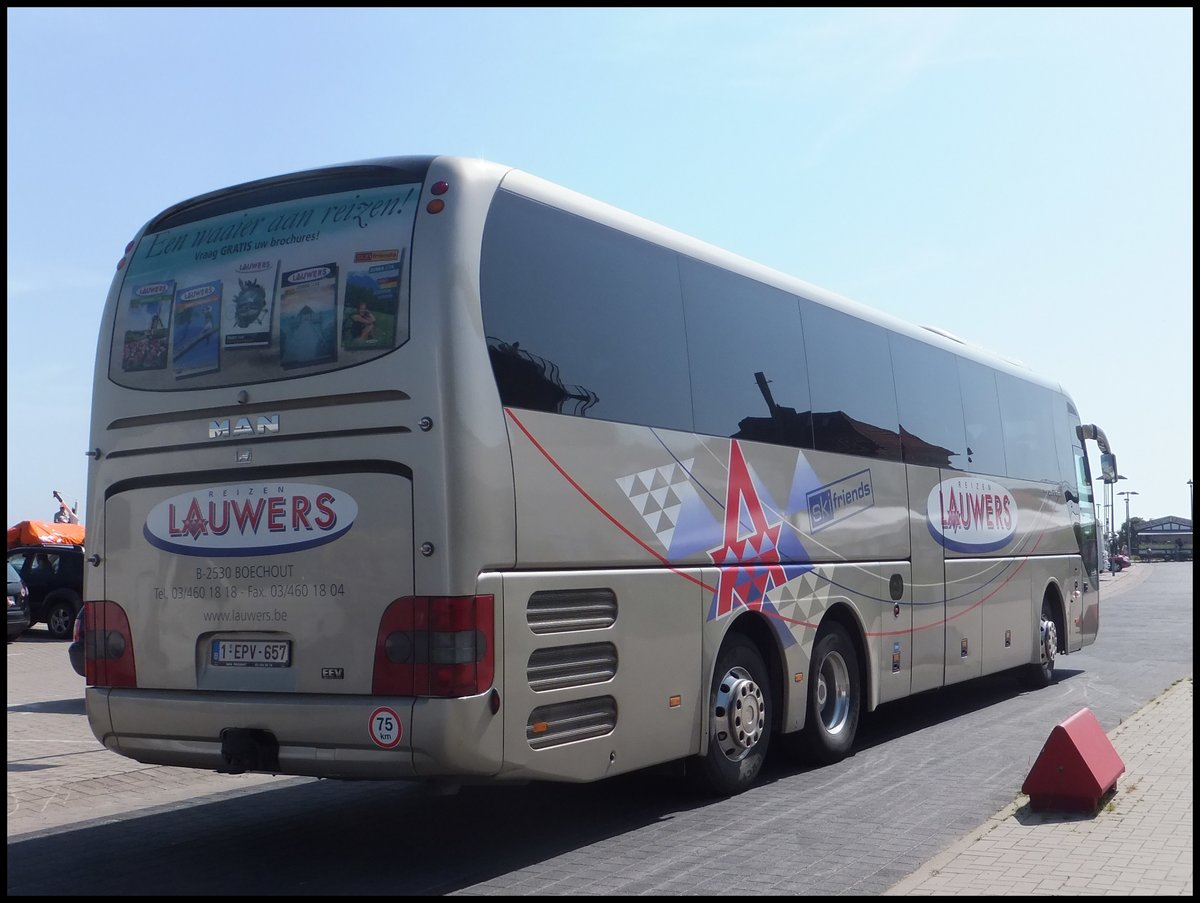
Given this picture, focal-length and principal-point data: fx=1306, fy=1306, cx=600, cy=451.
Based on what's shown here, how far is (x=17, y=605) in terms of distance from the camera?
23.1 meters

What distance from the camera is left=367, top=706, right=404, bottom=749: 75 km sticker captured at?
6398 mm

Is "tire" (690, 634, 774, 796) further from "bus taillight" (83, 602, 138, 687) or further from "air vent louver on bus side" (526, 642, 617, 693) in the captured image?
"bus taillight" (83, 602, 138, 687)

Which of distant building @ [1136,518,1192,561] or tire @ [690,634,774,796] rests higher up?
distant building @ [1136,518,1192,561]

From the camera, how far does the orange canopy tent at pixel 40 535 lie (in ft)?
89.8

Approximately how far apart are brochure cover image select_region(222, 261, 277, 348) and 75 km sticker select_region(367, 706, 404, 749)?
2.11 meters

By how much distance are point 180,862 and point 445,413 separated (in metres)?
2.95

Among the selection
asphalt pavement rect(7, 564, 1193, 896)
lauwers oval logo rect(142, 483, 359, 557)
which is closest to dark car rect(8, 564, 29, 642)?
asphalt pavement rect(7, 564, 1193, 896)

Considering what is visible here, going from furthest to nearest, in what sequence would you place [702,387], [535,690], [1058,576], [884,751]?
[1058,576] → [884,751] → [702,387] → [535,690]

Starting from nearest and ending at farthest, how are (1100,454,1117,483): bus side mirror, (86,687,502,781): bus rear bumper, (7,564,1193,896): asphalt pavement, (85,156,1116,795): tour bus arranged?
1. (7,564,1193,896): asphalt pavement
2. (86,687,502,781): bus rear bumper
3. (85,156,1116,795): tour bus
4. (1100,454,1117,483): bus side mirror

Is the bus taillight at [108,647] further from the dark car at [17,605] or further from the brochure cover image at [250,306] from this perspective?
the dark car at [17,605]

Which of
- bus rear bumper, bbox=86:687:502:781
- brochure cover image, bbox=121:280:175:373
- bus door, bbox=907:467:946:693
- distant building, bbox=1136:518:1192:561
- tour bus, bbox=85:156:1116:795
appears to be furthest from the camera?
distant building, bbox=1136:518:1192:561

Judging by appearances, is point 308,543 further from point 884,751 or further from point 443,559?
point 884,751

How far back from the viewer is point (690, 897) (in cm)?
611

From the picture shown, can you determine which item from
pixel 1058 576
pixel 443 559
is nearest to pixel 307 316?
pixel 443 559
